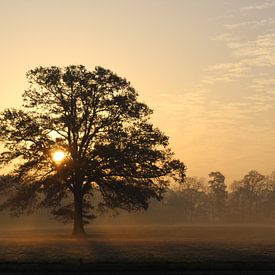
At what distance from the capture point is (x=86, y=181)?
54531 mm

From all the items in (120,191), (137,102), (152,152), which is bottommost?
(120,191)

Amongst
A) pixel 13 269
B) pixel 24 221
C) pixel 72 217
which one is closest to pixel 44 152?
pixel 72 217

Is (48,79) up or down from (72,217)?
up

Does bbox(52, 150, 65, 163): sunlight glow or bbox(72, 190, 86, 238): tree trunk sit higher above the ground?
bbox(52, 150, 65, 163): sunlight glow

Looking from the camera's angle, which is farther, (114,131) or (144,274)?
(114,131)

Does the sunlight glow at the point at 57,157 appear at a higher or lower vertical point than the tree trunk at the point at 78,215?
higher

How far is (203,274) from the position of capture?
62.6 ft

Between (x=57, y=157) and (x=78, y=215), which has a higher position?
(x=57, y=157)

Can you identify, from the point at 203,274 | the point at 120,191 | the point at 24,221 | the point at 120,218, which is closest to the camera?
the point at 203,274

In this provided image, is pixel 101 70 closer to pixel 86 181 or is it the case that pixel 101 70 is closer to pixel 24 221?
pixel 86 181

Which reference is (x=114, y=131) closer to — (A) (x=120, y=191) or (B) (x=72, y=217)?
(A) (x=120, y=191)

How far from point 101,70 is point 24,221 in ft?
341

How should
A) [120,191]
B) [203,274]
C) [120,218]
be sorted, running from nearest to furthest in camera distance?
1. [203,274]
2. [120,191]
3. [120,218]

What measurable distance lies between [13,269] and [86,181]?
1367 inches
